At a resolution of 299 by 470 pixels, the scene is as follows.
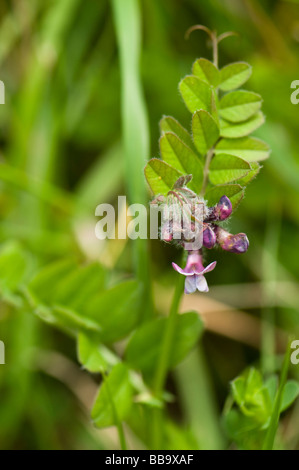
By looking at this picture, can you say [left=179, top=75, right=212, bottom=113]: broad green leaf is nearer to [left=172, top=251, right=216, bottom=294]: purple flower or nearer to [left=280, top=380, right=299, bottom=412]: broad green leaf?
[left=172, top=251, right=216, bottom=294]: purple flower

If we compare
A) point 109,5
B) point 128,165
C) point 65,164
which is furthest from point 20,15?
point 128,165

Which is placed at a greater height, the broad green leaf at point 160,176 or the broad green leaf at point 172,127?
the broad green leaf at point 172,127

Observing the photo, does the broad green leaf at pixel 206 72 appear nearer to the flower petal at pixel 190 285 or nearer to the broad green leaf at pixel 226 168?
the broad green leaf at pixel 226 168

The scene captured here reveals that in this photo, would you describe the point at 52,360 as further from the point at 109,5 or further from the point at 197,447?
the point at 109,5

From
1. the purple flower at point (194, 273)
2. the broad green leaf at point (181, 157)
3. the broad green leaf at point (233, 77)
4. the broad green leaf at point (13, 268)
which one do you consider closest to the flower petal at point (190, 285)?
the purple flower at point (194, 273)

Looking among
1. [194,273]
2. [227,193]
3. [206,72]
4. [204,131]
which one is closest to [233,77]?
[206,72]

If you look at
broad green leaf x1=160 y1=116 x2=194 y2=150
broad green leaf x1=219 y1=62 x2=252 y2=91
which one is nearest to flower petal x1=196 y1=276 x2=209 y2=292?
broad green leaf x1=160 y1=116 x2=194 y2=150

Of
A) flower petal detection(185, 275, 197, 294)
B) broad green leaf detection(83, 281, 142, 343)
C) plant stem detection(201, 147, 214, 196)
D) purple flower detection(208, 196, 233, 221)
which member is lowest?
broad green leaf detection(83, 281, 142, 343)
